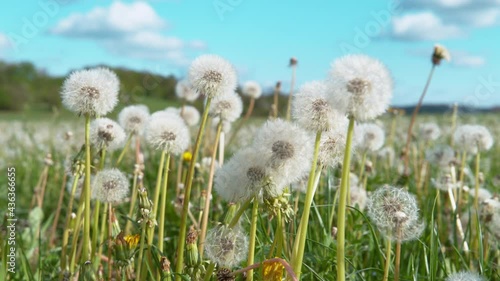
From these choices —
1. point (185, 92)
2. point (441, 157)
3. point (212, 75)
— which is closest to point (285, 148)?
point (212, 75)

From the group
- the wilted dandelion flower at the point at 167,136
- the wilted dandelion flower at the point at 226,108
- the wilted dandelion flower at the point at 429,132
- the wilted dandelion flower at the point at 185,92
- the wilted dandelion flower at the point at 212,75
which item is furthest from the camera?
the wilted dandelion flower at the point at 429,132

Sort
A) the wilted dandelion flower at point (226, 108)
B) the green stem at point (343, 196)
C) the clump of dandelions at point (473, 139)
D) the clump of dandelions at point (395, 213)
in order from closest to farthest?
the green stem at point (343, 196) → the clump of dandelions at point (395, 213) → the wilted dandelion flower at point (226, 108) → the clump of dandelions at point (473, 139)

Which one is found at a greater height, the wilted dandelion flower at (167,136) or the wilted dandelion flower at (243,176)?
the wilted dandelion flower at (167,136)

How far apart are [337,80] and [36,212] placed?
92.1 inches

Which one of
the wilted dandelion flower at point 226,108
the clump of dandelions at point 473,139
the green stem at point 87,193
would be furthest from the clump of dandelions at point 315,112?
the clump of dandelions at point 473,139

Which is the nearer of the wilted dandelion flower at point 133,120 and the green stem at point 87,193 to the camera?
the green stem at point 87,193

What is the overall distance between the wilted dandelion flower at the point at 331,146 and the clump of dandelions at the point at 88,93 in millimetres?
640

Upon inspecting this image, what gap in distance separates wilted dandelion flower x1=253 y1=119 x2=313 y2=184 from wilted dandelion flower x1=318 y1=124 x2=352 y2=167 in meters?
0.14

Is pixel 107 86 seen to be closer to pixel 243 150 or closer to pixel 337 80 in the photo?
pixel 243 150

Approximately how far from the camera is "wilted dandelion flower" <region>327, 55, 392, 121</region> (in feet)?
3.86

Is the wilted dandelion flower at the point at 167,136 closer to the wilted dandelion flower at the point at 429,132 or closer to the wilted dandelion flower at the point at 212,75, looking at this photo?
the wilted dandelion flower at the point at 212,75

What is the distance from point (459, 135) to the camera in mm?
3178

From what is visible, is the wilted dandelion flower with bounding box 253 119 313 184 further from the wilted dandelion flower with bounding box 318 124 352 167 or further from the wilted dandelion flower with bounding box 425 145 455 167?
the wilted dandelion flower with bounding box 425 145 455 167

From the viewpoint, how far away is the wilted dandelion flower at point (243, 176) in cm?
139
